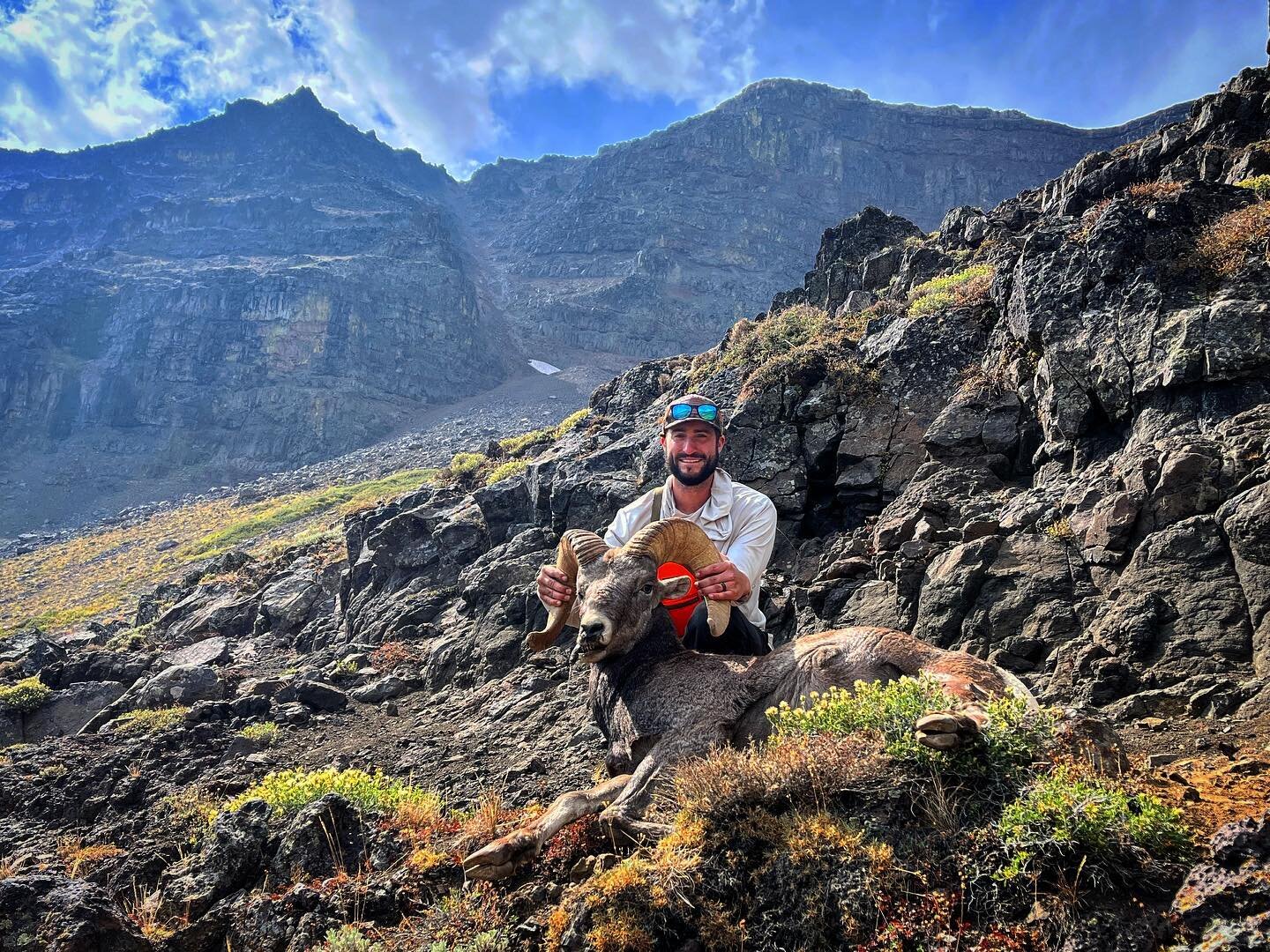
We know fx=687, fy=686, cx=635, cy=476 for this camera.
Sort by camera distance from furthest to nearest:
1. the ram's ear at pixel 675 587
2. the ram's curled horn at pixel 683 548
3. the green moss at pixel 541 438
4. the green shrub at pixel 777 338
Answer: the green moss at pixel 541 438, the green shrub at pixel 777 338, the ram's ear at pixel 675 587, the ram's curled horn at pixel 683 548

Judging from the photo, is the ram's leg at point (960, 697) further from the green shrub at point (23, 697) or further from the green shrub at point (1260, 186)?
the green shrub at point (23, 697)

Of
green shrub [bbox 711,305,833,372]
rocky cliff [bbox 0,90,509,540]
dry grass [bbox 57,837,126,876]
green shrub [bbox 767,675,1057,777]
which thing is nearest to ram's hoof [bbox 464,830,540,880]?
green shrub [bbox 767,675,1057,777]

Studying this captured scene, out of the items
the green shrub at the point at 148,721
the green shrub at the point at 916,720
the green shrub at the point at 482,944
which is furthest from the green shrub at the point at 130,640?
the green shrub at the point at 916,720

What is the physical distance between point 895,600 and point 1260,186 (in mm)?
9109

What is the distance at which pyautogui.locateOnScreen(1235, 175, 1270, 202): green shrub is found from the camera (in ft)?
34.1

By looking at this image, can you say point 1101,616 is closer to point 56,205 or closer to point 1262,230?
point 1262,230

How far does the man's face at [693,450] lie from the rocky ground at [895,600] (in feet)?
10.7

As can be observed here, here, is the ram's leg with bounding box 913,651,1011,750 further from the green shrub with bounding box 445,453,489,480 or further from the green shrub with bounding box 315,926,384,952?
the green shrub with bounding box 445,453,489,480

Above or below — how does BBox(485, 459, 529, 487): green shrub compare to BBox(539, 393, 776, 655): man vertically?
below

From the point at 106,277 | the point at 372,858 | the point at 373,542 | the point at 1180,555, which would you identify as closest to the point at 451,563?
the point at 373,542

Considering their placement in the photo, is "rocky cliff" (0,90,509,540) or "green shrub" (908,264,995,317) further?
"rocky cliff" (0,90,509,540)

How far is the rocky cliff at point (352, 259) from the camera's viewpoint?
8912 cm

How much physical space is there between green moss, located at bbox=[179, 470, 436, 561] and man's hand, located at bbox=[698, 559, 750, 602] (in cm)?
3878

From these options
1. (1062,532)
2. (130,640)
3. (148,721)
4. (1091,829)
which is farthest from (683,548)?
(130,640)
